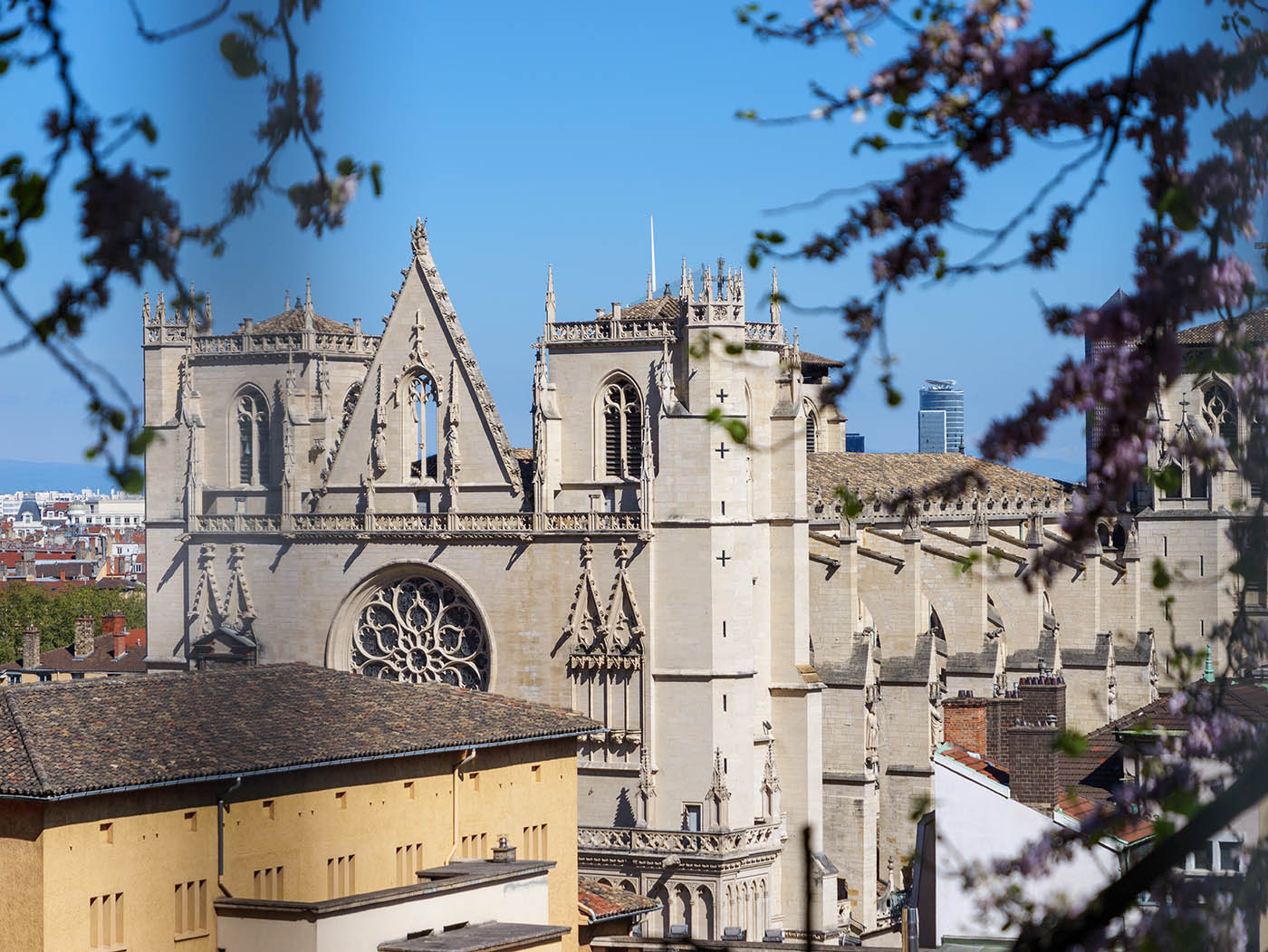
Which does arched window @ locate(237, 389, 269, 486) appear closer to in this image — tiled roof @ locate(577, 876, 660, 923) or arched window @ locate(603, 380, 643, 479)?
arched window @ locate(603, 380, 643, 479)

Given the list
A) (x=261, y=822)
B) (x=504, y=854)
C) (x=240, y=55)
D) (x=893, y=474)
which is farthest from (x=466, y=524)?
(x=240, y=55)

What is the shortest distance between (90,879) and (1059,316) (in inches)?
638

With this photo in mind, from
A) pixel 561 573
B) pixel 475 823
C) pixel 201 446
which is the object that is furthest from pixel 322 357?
pixel 201 446

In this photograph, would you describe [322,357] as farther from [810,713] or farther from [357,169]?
[357,169]

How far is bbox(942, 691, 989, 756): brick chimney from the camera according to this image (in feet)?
112

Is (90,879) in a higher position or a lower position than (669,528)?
lower

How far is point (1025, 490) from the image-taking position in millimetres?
59562

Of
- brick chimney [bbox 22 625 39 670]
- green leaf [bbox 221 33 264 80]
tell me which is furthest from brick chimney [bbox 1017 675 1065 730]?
brick chimney [bbox 22 625 39 670]

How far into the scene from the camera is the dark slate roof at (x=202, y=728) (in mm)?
20062

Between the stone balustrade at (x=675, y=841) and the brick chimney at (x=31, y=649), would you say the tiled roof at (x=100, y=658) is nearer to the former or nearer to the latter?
the brick chimney at (x=31, y=649)

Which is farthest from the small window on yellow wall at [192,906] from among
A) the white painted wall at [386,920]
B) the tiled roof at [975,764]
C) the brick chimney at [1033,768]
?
the tiled roof at [975,764]

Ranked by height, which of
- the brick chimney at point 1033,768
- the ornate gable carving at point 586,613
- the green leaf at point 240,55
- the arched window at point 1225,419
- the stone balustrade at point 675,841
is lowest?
the stone balustrade at point 675,841

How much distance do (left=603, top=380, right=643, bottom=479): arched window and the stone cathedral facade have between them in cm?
5

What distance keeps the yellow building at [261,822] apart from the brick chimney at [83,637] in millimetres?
46197
